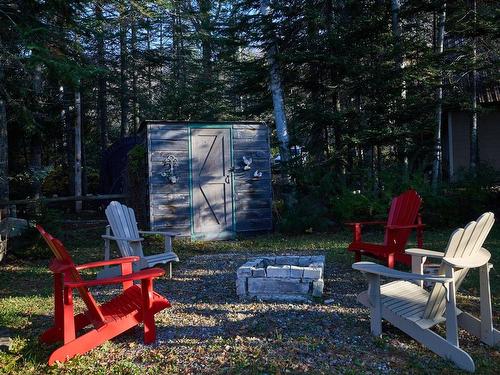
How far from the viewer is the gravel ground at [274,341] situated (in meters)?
3.14

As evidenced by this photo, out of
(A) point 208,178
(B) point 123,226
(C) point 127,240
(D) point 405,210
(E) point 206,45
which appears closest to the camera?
(C) point 127,240

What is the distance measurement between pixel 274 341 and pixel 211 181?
21.5 feet

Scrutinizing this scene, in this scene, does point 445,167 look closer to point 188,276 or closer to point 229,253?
point 229,253

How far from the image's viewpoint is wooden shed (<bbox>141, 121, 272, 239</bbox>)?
9523 mm

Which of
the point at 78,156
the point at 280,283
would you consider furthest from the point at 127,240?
the point at 78,156

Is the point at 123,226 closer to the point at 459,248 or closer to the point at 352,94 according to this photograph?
the point at 459,248

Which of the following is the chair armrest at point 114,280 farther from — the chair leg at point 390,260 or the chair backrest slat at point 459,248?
the chair leg at point 390,260

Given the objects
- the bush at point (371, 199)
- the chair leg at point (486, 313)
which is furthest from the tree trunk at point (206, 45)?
the chair leg at point (486, 313)

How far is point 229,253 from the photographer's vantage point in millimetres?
8047

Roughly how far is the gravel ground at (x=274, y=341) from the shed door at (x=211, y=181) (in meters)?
4.65

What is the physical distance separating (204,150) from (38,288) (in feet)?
15.4

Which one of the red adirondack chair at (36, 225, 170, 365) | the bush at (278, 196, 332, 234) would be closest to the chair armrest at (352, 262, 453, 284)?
the red adirondack chair at (36, 225, 170, 365)

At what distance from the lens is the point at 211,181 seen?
9898 mm

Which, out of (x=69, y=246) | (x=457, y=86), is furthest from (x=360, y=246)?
(x=457, y=86)
